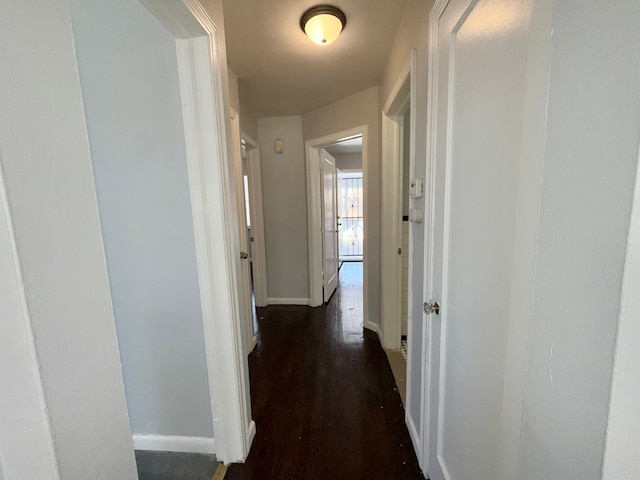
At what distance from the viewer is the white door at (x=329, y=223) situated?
3465 millimetres

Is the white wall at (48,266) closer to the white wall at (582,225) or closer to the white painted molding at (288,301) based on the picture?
the white wall at (582,225)

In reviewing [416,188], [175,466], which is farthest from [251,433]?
[416,188]

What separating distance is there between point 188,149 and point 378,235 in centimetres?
184

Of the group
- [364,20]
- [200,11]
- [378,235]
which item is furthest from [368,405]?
[364,20]

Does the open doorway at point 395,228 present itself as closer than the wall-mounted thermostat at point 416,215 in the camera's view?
No

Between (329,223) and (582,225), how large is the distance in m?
3.33

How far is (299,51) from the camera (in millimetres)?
1904

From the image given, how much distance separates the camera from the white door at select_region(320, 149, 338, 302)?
3.46 metres

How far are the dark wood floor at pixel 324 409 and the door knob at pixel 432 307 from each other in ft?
2.75

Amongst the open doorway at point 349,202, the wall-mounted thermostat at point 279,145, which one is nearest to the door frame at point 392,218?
the wall-mounted thermostat at point 279,145

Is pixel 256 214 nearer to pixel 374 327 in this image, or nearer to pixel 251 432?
pixel 374 327

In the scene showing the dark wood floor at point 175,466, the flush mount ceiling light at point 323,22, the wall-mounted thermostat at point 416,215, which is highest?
the flush mount ceiling light at point 323,22

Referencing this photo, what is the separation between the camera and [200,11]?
1.07 metres

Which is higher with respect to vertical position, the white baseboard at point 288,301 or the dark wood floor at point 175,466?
the white baseboard at point 288,301
